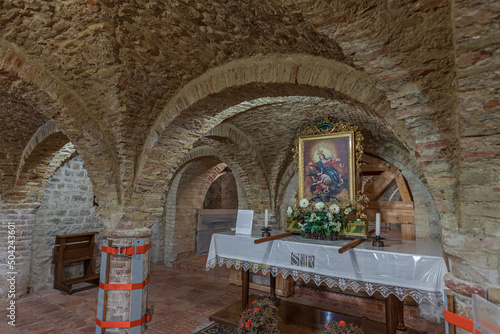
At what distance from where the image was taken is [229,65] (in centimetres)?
310

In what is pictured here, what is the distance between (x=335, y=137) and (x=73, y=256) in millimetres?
6157

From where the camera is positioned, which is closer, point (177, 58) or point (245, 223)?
point (177, 58)

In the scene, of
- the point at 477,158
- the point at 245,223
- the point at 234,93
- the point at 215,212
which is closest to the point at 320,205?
the point at 245,223

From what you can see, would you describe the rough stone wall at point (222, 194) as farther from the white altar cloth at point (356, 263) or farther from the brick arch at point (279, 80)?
the brick arch at point (279, 80)

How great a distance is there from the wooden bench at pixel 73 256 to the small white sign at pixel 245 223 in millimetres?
3803

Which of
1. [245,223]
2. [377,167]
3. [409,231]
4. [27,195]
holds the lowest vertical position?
[409,231]

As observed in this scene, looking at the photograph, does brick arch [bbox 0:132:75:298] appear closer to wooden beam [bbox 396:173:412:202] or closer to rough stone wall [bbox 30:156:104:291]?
rough stone wall [bbox 30:156:104:291]

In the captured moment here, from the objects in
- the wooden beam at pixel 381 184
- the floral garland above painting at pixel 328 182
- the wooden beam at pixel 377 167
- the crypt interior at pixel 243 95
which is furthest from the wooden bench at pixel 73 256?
the wooden beam at pixel 377 167

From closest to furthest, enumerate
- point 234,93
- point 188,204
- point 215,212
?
1. point 234,93
2. point 188,204
3. point 215,212

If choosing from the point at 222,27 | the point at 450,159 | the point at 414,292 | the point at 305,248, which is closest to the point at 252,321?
the point at 305,248

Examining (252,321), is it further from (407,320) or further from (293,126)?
(293,126)

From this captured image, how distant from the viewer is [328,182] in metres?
5.03

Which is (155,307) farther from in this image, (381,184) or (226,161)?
(381,184)

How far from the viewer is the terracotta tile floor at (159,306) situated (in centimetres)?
439
